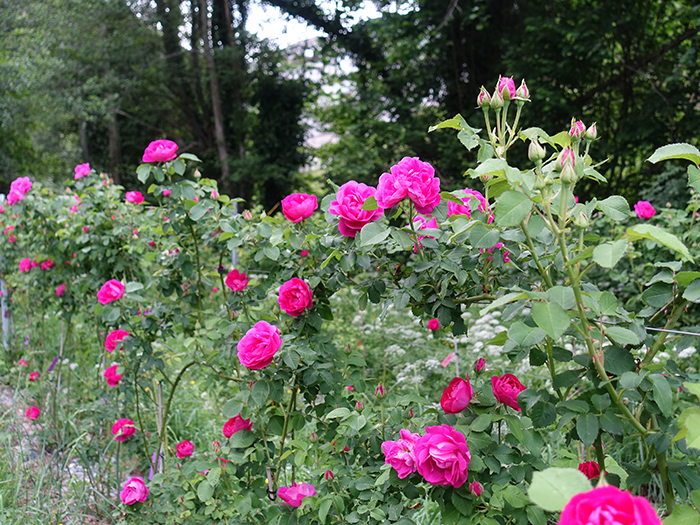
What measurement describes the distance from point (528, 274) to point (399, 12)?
7214 mm

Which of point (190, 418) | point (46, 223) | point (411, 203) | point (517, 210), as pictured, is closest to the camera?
point (517, 210)

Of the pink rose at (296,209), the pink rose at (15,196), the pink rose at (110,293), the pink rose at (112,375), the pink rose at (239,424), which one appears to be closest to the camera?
the pink rose at (296,209)

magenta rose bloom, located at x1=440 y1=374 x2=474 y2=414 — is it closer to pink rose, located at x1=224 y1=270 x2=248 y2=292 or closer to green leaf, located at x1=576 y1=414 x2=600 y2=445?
green leaf, located at x1=576 y1=414 x2=600 y2=445

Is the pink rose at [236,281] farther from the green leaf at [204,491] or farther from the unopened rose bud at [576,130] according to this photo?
the unopened rose bud at [576,130]

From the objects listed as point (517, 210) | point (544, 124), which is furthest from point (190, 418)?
point (544, 124)

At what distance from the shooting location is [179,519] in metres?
1.39

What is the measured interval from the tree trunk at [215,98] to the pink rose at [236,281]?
8070mm

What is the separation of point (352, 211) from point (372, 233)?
3.7 inches

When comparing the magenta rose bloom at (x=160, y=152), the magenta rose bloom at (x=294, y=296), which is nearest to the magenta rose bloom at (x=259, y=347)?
the magenta rose bloom at (x=294, y=296)

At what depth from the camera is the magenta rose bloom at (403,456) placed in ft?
2.73

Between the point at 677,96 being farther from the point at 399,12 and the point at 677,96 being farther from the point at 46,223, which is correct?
the point at 46,223

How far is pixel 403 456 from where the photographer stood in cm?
83

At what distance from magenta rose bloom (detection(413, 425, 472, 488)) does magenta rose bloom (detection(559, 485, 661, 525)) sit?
40cm

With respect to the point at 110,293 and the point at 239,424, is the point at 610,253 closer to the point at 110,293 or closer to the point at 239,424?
the point at 239,424
